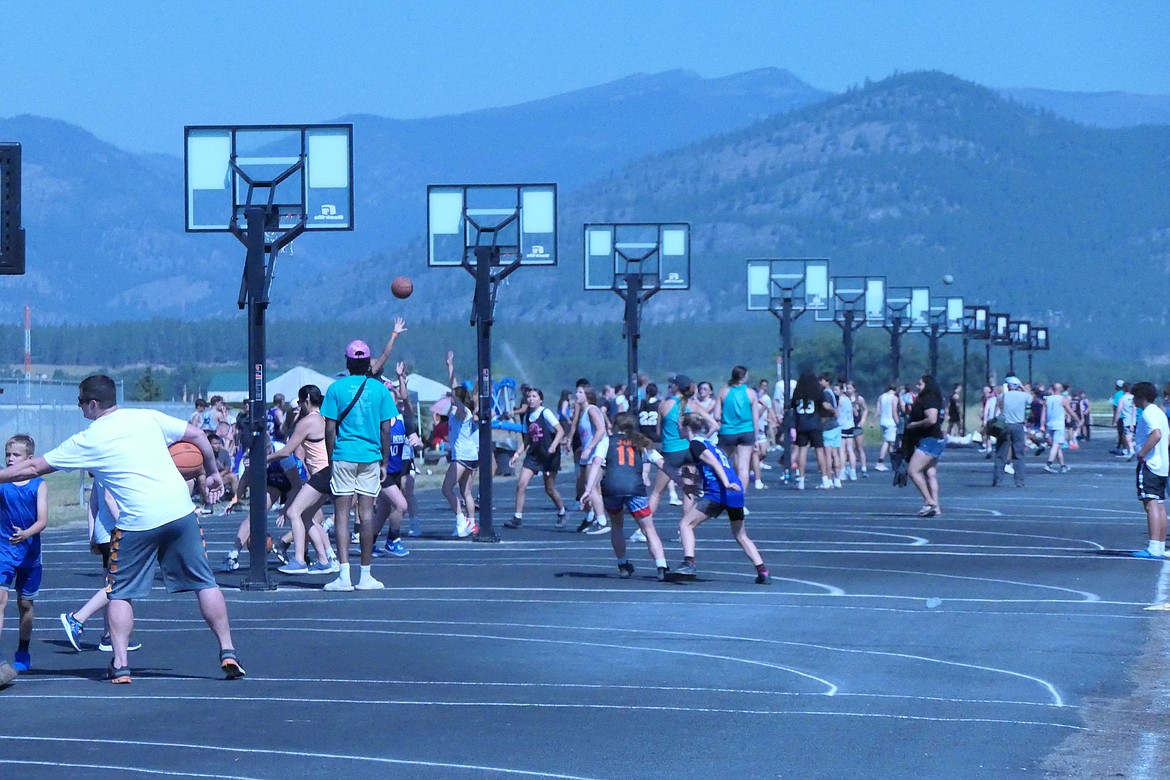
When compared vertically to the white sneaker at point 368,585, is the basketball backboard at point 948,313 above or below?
above

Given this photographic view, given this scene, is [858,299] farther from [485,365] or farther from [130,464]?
[130,464]

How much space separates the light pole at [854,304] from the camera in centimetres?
4675

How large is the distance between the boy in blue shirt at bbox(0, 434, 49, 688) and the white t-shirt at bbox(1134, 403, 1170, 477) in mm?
10588

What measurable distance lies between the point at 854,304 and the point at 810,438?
2053 centimetres

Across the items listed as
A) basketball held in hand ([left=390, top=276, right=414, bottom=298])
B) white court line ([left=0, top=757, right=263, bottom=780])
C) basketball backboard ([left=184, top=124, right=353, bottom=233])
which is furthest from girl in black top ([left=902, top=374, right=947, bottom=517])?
white court line ([left=0, top=757, right=263, bottom=780])

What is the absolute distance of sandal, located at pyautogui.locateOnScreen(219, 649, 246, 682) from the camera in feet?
34.1

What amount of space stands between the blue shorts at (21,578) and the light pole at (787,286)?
27.5m

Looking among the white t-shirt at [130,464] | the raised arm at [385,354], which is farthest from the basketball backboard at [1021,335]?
the white t-shirt at [130,464]

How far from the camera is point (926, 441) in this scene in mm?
22984

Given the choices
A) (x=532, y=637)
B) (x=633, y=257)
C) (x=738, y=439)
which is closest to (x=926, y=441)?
(x=738, y=439)

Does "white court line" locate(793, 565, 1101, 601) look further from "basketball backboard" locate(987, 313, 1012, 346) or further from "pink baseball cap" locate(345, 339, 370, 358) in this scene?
"basketball backboard" locate(987, 313, 1012, 346)

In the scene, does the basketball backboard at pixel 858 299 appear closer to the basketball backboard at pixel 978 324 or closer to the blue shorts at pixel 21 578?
the basketball backboard at pixel 978 324

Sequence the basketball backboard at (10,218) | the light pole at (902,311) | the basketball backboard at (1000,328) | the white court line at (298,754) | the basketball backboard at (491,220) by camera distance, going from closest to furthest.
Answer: the white court line at (298,754)
the basketball backboard at (10,218)
the basketball backboard at (491,220)
the light pole at (902,311)
the basketball backboard at (1000,328)

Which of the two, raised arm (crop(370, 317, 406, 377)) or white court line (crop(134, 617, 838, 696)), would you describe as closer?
white court line (crop(134, 617, 838, 696))
